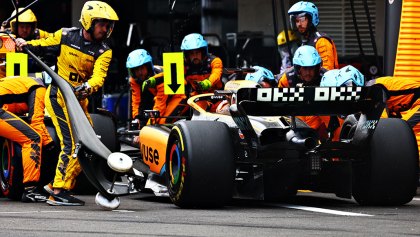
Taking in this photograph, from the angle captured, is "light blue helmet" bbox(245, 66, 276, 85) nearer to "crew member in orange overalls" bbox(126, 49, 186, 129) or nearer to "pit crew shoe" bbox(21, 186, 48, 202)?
"crew member in orange overalls" bbox(126, 49, 186, 129)

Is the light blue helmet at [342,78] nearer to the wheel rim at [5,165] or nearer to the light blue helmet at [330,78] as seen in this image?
the light blue helmet at [330,78]

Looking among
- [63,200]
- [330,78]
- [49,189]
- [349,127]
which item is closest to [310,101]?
[349,127]

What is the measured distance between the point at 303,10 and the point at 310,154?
11.8 ft

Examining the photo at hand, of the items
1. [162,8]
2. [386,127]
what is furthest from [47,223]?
[162,8]

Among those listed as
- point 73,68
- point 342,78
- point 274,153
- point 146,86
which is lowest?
point 274,153

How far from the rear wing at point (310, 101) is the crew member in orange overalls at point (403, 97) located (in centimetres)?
200

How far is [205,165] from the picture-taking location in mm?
11578

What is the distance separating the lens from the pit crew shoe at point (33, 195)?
12.9 m

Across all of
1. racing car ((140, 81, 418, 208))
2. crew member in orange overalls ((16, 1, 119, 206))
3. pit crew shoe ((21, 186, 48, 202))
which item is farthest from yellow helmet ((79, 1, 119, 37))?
pit crew shoe ((21, 186, 48, 202))

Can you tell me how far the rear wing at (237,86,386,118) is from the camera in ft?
38.0

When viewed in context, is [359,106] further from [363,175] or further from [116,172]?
[116,172]

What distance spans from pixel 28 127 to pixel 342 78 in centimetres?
299

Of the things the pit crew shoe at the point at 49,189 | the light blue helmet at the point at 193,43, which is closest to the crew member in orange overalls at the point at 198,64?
the light blue helmet at the point at 193,43

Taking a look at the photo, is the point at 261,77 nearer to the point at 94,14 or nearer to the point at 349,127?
the point at 349,127
